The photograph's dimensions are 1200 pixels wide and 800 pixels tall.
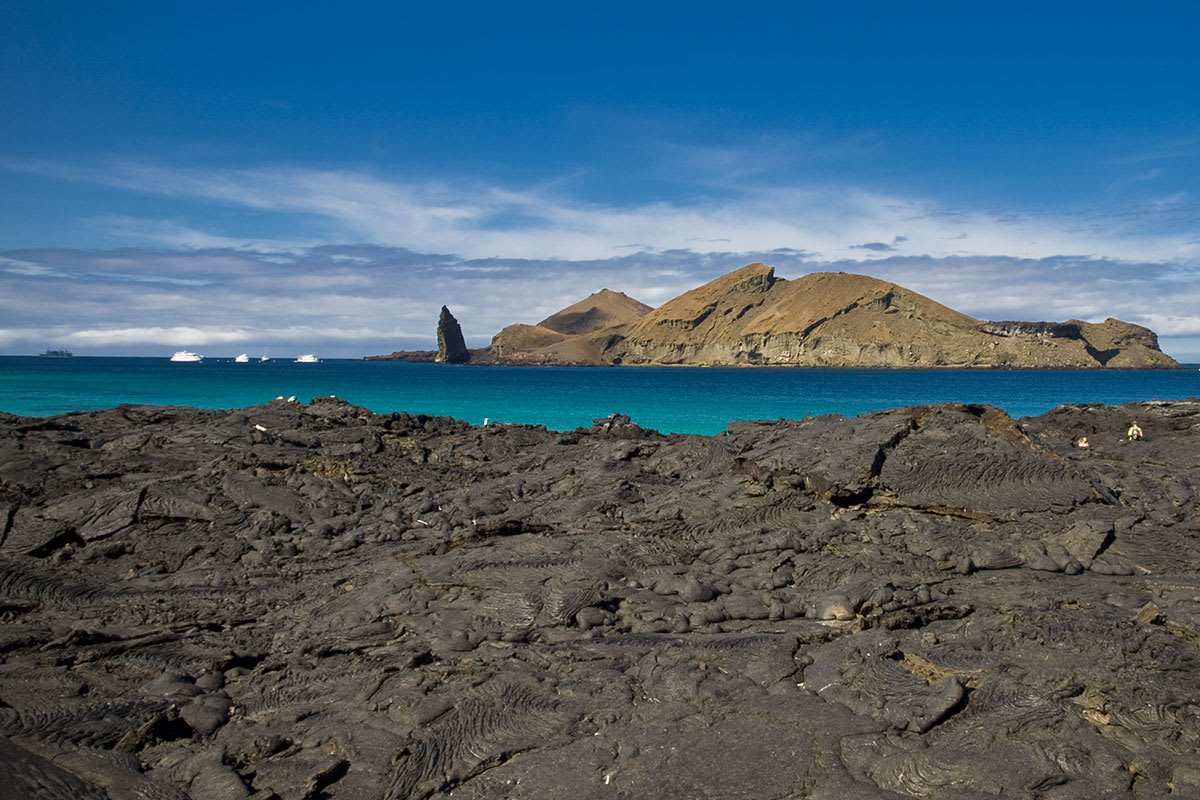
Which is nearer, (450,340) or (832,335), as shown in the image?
(832,335)

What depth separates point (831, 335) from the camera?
453 feet

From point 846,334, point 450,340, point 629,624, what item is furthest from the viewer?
point 450,340

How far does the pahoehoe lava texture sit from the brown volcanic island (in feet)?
417

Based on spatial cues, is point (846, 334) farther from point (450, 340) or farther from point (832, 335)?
point (450, 340)

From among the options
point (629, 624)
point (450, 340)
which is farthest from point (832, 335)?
point (629, 624)

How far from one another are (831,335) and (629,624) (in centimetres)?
13707

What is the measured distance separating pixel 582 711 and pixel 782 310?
15114 cm

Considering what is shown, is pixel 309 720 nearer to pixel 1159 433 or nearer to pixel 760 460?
pixel 760 460

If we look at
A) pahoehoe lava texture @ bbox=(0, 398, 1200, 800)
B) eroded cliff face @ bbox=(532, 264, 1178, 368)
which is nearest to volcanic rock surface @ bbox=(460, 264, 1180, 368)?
eroded cliff face @ bbox=(532, 264, 1178, 368)

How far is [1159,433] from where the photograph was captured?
1870 cm

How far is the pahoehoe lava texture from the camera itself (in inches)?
197

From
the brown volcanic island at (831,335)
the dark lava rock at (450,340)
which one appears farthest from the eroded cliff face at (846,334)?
the dark lava rock at (450,340)

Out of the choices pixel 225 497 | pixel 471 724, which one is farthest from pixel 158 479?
pixel 471 724

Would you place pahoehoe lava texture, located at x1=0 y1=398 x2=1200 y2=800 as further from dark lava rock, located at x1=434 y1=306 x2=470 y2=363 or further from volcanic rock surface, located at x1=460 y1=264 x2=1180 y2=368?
dark lava rock, located at x1=434 y1=306 x2=470 y2=363
